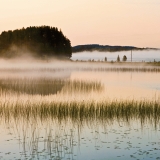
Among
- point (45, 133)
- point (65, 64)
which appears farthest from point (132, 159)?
A: point (65, 64)

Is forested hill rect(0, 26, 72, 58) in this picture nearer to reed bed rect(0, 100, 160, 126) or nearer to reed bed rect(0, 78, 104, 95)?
reed bed rect(0, 78, 104, 95)

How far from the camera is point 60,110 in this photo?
17047mm

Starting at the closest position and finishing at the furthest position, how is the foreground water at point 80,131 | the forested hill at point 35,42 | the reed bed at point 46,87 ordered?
the foreground water at point 80,131 → the reed bed at point 46,87 → the forested hill at point 35,42

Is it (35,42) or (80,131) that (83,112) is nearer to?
(80,131)

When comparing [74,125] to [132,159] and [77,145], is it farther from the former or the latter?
[132,159]

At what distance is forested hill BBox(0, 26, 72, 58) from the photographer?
312 ft

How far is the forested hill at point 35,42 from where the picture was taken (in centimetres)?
9506

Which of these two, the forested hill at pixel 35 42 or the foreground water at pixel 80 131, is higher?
the forested hill at pixel 35 42

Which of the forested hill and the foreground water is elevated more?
the forested hill

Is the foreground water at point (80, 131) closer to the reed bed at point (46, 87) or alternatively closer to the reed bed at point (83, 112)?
the reed bed at point (83, 112)

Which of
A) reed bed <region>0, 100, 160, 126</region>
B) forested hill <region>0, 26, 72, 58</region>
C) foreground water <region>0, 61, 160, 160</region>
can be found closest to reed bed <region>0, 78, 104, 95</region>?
reed bed <region>0, 100, 160, 126</region>

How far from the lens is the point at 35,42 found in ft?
319

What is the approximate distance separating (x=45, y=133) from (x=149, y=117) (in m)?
4.83

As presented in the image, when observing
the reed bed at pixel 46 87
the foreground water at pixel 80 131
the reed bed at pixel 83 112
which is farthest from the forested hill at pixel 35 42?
the foreground water at pixel 80 131
